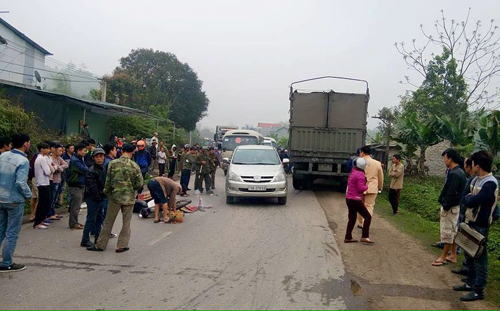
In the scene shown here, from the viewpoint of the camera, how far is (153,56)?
1619 inches

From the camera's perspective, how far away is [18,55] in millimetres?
28344

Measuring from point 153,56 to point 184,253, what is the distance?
3710cm

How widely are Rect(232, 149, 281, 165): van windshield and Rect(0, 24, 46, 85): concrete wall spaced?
63.7 feet

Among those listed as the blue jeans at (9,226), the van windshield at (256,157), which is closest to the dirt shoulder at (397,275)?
the van windshield at (256,157)

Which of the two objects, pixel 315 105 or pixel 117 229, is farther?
pixel 315 105

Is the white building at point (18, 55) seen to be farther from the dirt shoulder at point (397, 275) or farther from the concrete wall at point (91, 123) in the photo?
the dirt shoulder at point (397, 275)

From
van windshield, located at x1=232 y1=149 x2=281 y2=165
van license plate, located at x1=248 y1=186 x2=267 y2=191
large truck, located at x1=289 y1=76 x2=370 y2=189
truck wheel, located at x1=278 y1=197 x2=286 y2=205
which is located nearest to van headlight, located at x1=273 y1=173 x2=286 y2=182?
van license plate, located at x1=248 y1=186 x2=267 y2=191

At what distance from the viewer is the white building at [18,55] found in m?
26.5

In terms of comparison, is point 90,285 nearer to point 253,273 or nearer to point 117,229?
point 253,273

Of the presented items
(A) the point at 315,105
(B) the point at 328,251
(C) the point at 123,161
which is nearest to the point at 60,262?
(C) the point at 123,161

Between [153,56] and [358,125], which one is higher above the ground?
[153,56]

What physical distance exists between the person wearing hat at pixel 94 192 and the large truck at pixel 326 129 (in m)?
8.75

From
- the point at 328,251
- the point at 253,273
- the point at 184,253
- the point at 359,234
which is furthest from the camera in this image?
the point at 359,234

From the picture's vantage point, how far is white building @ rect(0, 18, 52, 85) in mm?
26469
